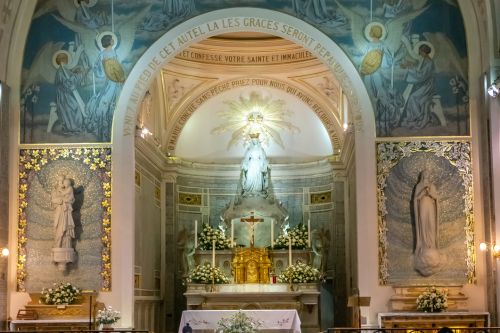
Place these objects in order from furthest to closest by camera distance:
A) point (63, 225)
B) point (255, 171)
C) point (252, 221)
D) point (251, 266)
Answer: point (255, 171) → point (252, 221) → point (251, 266) → point (63, 225)

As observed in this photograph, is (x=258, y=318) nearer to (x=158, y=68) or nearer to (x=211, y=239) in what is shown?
(x=211, y=239)

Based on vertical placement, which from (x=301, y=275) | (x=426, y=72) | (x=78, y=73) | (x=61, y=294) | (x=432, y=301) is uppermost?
(x=78, y=73)

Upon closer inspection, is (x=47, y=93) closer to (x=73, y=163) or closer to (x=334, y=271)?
(x=73, y=163)

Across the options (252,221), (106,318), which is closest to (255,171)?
(252,221)

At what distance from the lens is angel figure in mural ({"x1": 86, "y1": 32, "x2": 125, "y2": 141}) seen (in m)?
20.3

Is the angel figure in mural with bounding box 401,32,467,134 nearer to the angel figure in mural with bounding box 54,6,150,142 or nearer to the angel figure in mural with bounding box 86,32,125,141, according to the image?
the angel figure in mural with bounding box 54,6,150,142

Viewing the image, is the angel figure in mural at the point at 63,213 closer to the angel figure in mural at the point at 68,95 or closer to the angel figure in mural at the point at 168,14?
the angel figure in mural at the point at 68,95

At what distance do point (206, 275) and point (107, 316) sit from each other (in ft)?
15.3

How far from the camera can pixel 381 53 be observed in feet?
66.7

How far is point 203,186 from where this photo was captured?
2667cm

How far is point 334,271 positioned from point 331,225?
130 cm

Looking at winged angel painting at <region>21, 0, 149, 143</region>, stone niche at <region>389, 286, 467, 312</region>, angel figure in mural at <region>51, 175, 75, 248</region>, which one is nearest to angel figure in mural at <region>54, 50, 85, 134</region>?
winged angel painting at <region>21, 0, 149, 143</region>

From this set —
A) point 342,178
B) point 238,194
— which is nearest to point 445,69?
point 342,178

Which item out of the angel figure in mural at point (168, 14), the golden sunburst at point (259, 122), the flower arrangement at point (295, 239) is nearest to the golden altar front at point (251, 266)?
the flower arrangement at point (295, 239)
